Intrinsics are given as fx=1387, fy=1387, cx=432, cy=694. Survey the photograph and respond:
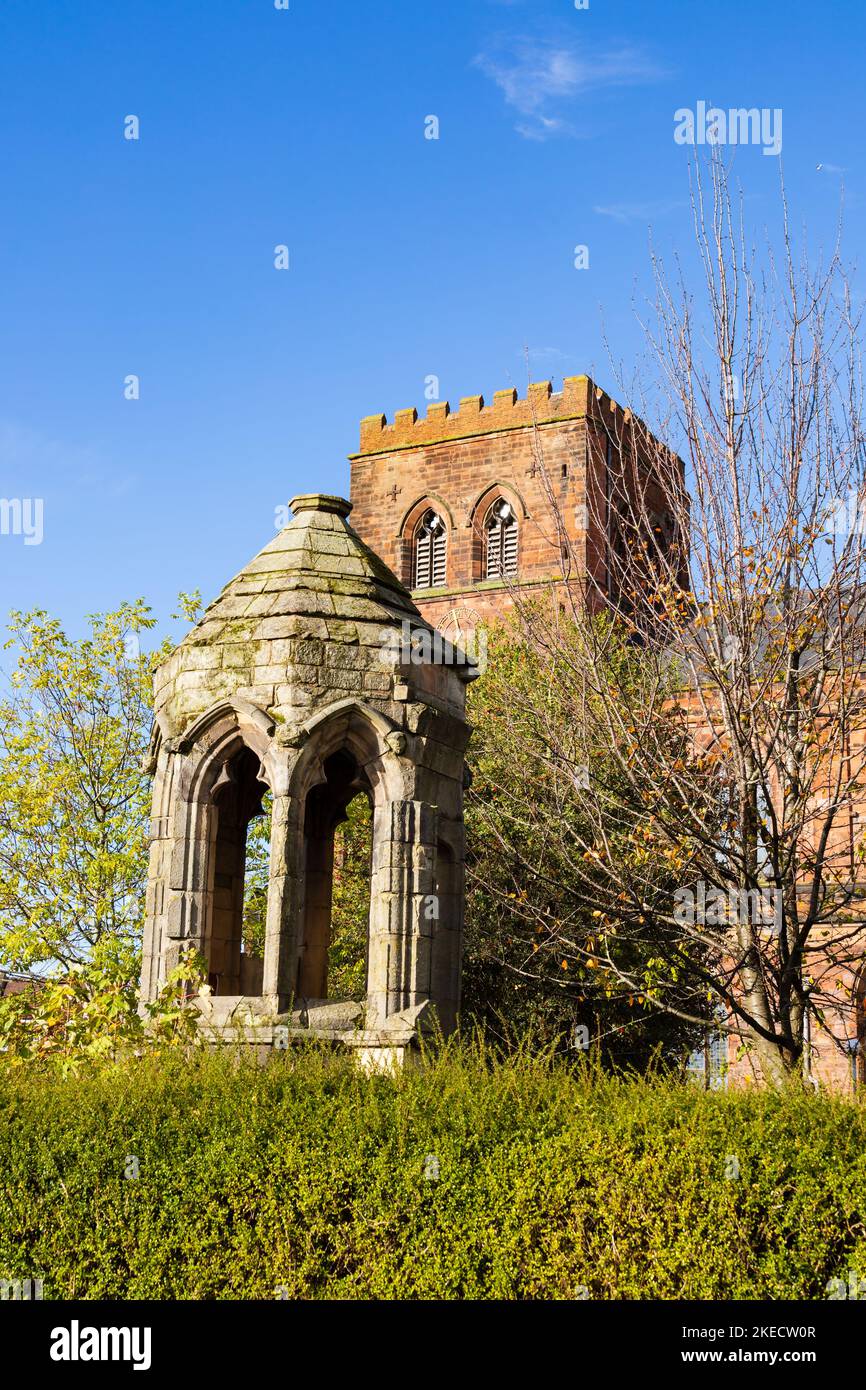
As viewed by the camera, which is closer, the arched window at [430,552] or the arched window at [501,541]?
the arched window at [501,541]

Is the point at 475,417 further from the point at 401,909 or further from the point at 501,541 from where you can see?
the point at 401,909

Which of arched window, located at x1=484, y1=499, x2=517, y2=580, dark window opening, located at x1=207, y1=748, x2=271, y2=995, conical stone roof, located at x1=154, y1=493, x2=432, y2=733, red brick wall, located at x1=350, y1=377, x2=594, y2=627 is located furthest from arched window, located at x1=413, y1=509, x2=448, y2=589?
conical stone roof, located at x1=154, y1=493, x2=432, y2=733

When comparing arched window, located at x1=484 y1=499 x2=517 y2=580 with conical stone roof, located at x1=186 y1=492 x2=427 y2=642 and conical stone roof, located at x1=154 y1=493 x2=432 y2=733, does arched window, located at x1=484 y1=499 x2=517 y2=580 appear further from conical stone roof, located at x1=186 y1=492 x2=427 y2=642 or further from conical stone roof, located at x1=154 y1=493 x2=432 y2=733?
conical stone roof, located at x1=154 y1=493 x2=432 y2=733

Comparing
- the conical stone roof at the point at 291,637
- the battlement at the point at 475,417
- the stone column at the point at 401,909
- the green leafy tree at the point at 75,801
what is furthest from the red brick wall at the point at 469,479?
the stone column at the point at 401,909

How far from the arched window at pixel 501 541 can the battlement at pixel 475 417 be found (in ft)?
8.48

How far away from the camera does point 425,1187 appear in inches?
241

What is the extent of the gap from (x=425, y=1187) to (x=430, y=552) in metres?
39.0

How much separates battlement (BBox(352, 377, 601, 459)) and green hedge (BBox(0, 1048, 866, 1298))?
116 feet

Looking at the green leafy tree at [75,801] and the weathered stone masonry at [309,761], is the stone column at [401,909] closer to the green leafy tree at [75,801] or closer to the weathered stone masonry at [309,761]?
the weathered stone masonry at [309,761]

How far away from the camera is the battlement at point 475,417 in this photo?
134ft

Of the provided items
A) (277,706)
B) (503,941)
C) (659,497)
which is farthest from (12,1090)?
(659,497)

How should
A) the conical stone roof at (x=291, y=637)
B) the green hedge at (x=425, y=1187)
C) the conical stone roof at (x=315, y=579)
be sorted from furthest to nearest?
the conical stone roof at (x=315, y=579) < the conical stone roof at (x=291, y=637) < the green hedge at (x=425, y=1187)

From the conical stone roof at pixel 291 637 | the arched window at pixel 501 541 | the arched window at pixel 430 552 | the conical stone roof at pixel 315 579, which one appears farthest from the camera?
the arched window at pixel 430 552
